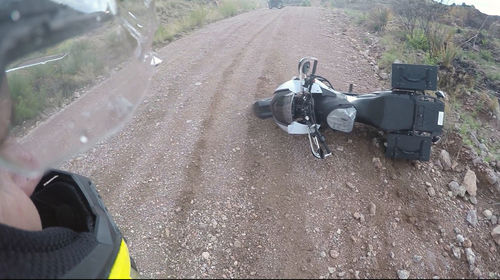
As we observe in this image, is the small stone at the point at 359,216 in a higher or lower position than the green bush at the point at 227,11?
lower

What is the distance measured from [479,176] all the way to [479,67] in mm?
4333

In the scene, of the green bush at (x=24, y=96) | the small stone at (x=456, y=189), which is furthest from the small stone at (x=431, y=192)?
the green bush at (x=24, y=96)

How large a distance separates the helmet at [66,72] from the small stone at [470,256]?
8.44 ft

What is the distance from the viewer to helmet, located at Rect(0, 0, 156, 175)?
1.28 m

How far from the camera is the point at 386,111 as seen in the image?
11.0ft

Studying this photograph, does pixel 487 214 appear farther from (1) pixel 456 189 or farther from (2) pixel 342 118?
A: (2) pixel 342 118

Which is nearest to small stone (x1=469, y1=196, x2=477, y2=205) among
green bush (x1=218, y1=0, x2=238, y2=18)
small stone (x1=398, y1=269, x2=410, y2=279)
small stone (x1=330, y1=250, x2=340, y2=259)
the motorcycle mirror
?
small stone (x1=398, y1=269, x2=410, y2=279)

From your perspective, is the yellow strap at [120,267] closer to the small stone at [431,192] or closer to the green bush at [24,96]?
the green bush at [24,96]

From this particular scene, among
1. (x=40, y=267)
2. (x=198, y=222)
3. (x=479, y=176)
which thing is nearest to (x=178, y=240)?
(x=198, y=222)

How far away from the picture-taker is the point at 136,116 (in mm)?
4559

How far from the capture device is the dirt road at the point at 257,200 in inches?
101

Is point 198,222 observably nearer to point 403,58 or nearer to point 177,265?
point 177,265

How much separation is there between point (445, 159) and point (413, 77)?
87 centimetres

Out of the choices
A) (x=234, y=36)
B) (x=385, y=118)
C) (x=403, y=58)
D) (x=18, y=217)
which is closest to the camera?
(x=18, y=217)
